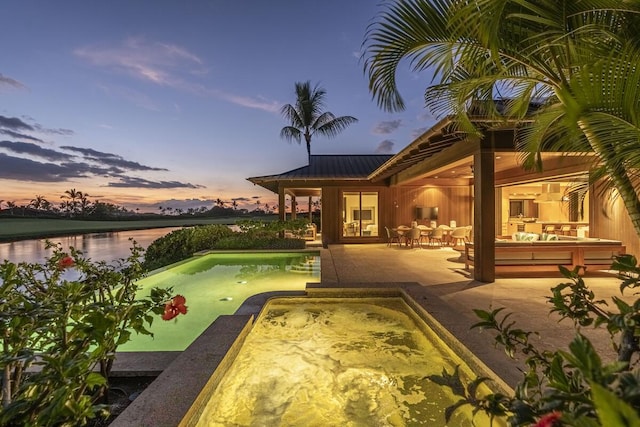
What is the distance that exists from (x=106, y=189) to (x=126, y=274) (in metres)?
31.9

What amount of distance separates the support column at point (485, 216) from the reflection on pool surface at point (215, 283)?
358 centimetres

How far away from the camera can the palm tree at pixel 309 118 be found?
1898cm

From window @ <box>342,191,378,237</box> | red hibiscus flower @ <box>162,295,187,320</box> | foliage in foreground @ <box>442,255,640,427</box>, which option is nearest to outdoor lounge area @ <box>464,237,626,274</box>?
foliage in foreground @ <box>442,255,640,427</box>

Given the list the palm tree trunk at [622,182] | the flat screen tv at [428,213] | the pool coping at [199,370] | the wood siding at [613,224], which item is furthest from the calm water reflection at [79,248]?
the wood siding at [613,224]

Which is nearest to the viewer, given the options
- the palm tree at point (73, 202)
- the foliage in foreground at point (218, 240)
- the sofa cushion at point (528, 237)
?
the sofa cushion at point (528, 237)

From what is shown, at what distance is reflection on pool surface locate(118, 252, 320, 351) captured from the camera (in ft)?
14.8

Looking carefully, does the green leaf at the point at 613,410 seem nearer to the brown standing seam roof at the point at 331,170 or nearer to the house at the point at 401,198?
the house at the point at 401,198

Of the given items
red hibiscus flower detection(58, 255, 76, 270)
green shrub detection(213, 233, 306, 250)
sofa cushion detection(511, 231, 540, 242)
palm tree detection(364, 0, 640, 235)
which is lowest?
green shrub detection(213, 233, 306, 250)

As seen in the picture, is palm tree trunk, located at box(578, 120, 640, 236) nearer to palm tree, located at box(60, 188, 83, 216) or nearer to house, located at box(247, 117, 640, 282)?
house, located at box(247, 117, 640, 282)

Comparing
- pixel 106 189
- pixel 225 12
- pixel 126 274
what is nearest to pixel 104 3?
pixel 225 12

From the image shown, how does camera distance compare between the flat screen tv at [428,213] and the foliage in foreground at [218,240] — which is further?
the flat screen tv at [428,213]

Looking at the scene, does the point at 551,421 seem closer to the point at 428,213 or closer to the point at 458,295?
the point at 458,295

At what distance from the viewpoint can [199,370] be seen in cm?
258

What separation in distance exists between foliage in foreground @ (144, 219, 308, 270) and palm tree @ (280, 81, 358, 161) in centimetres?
769
